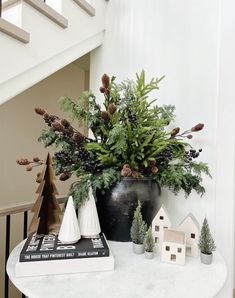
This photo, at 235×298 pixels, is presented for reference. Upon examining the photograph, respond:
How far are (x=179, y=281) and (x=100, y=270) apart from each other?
0.72 ft

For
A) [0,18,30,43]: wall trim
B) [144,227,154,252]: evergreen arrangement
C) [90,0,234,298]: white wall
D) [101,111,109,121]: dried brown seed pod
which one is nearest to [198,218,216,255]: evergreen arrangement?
[144,227,154,252]: evergreen arrangement

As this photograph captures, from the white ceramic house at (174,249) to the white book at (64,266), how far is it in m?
0.18

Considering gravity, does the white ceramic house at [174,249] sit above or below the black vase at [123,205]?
below

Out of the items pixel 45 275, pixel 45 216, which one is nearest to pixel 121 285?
pixel 45 275

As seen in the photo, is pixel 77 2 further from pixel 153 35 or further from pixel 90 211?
pixel 90 211

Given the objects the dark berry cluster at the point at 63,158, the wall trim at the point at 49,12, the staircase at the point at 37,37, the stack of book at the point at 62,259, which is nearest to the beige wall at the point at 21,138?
the staircase at the point at 37,37

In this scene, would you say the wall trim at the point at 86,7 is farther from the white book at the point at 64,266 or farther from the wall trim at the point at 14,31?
the white book at the point at 64,266

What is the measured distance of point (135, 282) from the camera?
0.71m

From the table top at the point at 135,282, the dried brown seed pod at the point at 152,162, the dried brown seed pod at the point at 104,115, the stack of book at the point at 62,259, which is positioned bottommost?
A: the table top at the point at 135,282

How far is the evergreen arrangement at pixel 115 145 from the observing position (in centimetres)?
96

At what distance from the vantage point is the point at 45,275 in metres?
0.73

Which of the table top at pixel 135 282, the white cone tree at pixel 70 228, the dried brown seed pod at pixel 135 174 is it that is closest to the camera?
the table top at pixel 135 282

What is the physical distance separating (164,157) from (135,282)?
481mm

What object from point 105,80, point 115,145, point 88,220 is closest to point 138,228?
point 88,220
